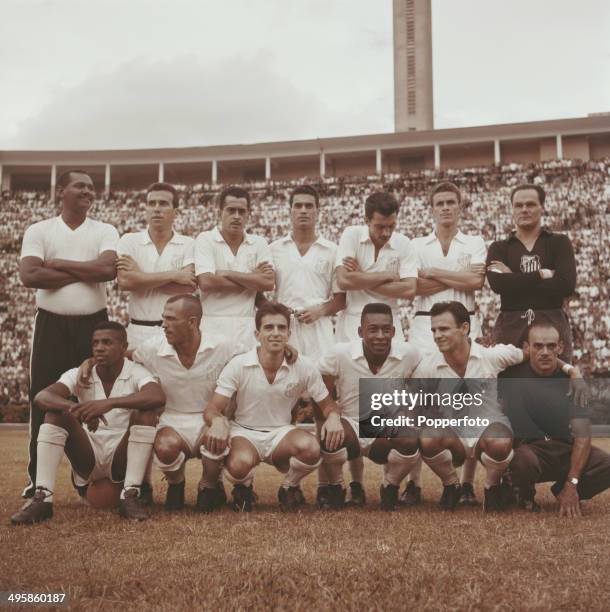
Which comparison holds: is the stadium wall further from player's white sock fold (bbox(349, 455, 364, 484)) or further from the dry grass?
the dry grass

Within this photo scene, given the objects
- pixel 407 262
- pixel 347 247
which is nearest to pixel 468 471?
pixel 407 262

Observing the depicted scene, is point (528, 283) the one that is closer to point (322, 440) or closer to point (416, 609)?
point (322, 440)

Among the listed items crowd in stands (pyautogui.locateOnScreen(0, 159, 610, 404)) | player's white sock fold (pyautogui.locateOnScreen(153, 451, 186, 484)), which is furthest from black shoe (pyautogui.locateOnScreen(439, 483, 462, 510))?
crowd in stands (pyautogui.locateOnScreen(0, 159, 610, 404))

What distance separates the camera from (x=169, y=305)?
4809 millimetres

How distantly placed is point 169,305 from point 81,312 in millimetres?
751

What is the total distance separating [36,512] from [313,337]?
2.43 meters

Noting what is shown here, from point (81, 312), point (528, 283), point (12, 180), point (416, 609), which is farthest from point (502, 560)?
A: point (12, 180)

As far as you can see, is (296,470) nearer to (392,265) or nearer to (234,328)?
(234,328)

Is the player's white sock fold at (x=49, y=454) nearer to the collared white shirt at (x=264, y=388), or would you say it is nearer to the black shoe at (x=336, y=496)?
Result: the collared white shirt at (x=264, y=388)

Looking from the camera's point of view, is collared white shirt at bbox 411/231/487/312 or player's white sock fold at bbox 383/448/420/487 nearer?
player's white sock fold at bbox 383/448/420/487

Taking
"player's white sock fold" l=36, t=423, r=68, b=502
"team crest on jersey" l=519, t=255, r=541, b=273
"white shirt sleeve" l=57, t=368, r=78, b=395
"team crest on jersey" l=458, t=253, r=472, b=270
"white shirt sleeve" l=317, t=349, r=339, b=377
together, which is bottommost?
"player's white sock fold" l=36, t=423, r=68, b=502

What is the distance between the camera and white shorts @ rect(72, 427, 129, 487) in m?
4.84

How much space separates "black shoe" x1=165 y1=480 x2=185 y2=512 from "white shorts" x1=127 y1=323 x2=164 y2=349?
3.57 ft

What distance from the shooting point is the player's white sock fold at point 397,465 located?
15.7 feet
